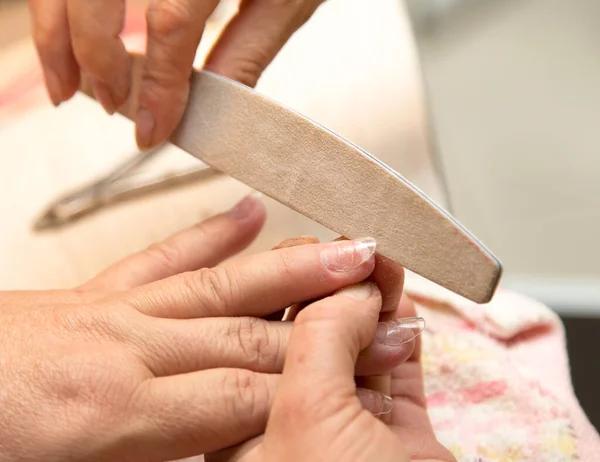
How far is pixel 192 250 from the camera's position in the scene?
2.04 feet

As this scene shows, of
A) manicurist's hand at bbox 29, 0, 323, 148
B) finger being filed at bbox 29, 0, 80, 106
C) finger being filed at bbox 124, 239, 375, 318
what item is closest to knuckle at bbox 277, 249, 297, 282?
finger being filed at bbox 124, 239, 375, 318

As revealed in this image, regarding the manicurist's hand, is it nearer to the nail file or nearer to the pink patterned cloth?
the nail file

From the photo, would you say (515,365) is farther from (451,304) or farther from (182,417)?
(182,417)

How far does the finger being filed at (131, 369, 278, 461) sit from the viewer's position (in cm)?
38

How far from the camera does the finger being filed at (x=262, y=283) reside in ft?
1.36

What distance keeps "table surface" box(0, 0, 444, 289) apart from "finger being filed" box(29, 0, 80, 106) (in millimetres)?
210

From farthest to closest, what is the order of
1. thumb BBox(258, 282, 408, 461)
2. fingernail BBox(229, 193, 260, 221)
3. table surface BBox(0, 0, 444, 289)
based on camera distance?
table surface BBox(0, 0, 444, 289) → fingernail BBox(229, 193, 260, 221) → thumb BBox(258, 282, 408, 461)

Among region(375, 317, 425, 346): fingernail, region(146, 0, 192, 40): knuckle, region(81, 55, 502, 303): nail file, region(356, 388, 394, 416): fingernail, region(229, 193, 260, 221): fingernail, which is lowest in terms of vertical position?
→ region(229, 193, 260, 221): fingernail

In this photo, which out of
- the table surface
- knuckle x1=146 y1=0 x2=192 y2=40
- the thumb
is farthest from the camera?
the table surface

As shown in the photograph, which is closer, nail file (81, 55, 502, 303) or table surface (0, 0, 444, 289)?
nail file (81, 55, 502, 303)

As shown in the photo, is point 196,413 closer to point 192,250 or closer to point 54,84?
point 192,250

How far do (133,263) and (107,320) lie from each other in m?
0.18

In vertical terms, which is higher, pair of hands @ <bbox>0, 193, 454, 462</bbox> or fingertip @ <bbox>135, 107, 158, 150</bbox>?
fingertip @ <bbox>135, 107, 158, 150</bbox>

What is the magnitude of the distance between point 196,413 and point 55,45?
384 mm
